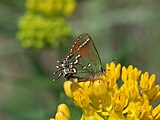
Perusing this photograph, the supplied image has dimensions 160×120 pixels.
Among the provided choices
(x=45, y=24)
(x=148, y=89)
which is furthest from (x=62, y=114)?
(x=45, y=24)

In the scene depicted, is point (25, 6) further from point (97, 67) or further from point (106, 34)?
point (97, 67)

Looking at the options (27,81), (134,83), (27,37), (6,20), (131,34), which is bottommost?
(134,83)

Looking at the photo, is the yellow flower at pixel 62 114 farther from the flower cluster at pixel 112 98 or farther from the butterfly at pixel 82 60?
the butterfly at pixel 82 60

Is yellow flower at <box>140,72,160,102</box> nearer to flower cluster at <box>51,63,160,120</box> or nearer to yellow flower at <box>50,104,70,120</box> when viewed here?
flower cluster at <box>51,63,160,120</box>

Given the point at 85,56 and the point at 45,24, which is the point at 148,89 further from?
the point at 45,24

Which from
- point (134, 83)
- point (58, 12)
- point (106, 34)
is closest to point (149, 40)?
point (106, 34)

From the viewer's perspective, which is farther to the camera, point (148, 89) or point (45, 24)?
point (45, 24)
